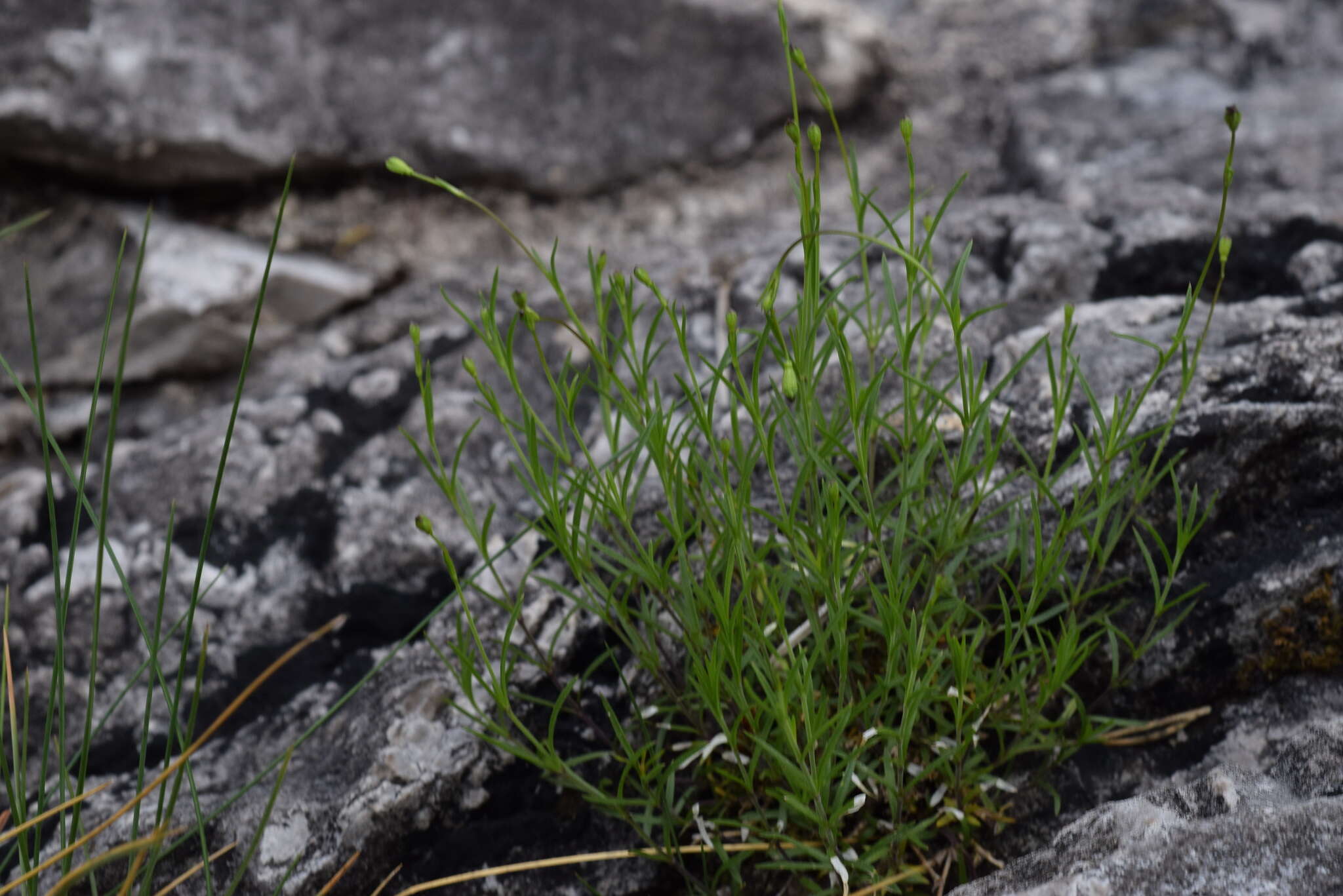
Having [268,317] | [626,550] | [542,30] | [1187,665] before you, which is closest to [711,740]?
[626,550]

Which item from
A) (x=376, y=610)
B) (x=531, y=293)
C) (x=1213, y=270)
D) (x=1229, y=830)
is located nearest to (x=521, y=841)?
(x=376, y=610)

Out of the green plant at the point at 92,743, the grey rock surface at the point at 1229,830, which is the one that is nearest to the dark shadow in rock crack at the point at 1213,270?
the grey rock surface at the point at 1229,830

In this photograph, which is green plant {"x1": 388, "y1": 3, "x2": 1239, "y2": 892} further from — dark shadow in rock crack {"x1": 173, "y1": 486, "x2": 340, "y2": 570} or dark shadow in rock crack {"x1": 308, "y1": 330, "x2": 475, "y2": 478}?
dark shadow in rock crack {"x1": 308, "y1": 330, "x2": 475, "y2": 478}

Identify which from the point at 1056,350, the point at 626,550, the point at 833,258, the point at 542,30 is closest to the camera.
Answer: the point at 626,550

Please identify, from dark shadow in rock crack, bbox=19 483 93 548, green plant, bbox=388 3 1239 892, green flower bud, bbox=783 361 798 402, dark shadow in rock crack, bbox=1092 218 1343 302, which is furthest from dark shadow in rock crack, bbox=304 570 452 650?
dark shadow in rock crack, bbox=1092 218 1343 302

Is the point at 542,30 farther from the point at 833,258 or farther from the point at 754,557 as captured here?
the point at 754,557

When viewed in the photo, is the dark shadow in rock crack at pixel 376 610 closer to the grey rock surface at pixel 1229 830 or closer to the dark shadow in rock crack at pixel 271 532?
the dark shadow in rock crack at pixel 271 532

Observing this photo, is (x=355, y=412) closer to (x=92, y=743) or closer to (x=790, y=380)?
(x=92, y=743)
